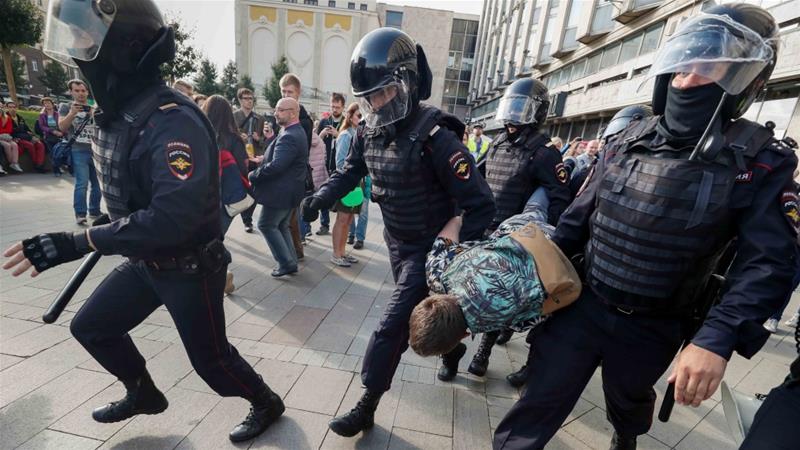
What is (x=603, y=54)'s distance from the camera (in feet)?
55.9

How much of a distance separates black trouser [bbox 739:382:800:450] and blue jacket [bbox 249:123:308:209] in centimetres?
385

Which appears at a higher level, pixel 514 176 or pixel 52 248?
pixel 514 176

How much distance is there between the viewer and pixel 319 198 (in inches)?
99.8

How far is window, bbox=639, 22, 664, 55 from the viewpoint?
13.4 meters

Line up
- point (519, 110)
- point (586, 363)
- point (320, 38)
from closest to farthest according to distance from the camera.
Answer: point (586, 363), point (519, 110), point (320, 38)

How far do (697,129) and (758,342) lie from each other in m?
0.75

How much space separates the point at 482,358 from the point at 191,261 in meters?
2.08

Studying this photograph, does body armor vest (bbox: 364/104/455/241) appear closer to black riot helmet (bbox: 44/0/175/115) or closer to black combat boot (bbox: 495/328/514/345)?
black riot helmet (bbox: 44/0/175/115)

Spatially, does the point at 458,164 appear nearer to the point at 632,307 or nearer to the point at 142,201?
the point at 632,307

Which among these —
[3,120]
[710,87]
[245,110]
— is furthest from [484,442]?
[3,120]

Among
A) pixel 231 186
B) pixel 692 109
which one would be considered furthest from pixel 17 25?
pixel 692 109

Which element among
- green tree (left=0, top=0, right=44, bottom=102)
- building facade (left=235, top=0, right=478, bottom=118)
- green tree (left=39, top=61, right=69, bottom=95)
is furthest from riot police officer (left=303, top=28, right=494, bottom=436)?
building facade (left=235, top=0, right=478, bottom=118)

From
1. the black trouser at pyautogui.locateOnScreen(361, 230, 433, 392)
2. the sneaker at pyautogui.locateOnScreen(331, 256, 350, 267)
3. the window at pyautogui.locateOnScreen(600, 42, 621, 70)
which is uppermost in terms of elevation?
the window at pyautogui.locateOnScreen(600, 42, 621, 70)

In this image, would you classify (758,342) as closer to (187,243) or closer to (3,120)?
(187,243)
